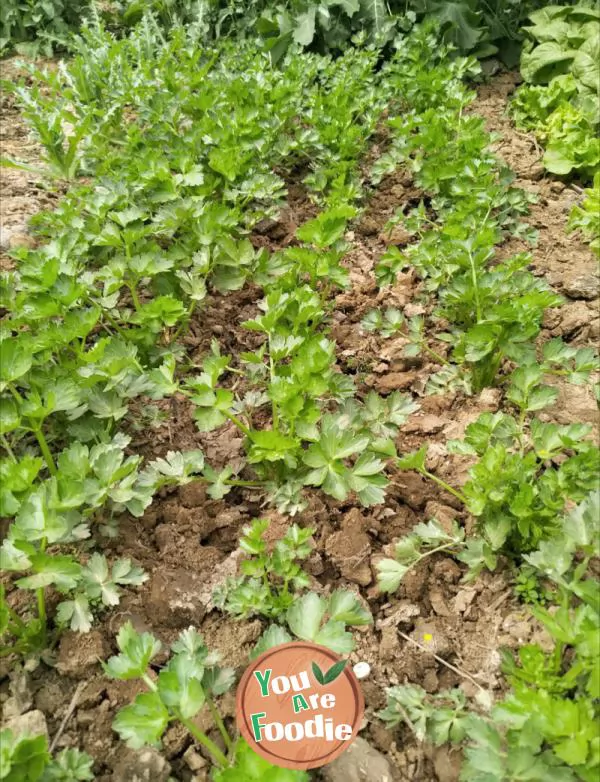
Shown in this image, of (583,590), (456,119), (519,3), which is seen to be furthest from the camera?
(519,3)

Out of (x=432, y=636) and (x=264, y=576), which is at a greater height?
(x=264, y=576)

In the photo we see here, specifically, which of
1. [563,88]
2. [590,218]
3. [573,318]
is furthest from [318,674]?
[563,88]

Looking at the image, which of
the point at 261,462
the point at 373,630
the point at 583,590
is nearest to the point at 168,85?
the point at 261,462

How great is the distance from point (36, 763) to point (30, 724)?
23 centimetres

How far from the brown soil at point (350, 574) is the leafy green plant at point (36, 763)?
0.12 metres

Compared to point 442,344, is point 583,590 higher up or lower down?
higher up

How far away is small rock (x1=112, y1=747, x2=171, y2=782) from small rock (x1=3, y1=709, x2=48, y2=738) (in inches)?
6.8

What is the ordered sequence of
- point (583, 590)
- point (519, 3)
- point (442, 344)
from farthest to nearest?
point (519, 3), point (442, 344), point (583, 590)

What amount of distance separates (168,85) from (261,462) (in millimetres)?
2197

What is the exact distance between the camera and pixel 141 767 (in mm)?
1333

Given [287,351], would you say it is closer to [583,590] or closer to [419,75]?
[583,590]

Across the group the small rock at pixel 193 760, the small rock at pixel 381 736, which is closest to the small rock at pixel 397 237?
the small rock at pixel 381 736

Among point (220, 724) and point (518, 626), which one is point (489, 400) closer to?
point (518, 626)

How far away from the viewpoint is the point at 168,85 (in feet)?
10.3
